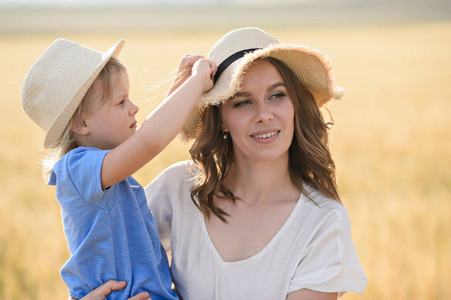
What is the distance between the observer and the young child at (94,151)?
209 cm

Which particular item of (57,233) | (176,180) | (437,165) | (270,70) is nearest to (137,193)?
(176,180)

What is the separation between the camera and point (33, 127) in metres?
10.5

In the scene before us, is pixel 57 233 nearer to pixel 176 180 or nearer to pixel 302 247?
pixel 176 180

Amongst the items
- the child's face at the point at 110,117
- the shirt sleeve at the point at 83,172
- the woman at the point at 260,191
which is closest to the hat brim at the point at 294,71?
the woman at the point at 260,191

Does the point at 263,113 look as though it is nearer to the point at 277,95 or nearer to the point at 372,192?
the point at 277,95

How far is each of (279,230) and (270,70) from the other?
731 mm

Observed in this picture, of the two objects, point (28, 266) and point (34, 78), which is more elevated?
point (34, 78)

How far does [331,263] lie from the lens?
92.0 inches

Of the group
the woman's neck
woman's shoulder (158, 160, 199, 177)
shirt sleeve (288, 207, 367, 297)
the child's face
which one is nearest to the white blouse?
shirt sleeve (288, 207, 367, 297)

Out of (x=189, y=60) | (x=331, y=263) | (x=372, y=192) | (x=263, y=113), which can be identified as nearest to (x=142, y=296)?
(x=331, y=263)

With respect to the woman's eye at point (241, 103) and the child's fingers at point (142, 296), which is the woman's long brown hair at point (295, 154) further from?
the child's fingers at point (142, 296)

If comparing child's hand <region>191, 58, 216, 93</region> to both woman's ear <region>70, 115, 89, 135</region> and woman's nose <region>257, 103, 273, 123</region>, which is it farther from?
woman's ear <region>70, 115, 89, 135</region>

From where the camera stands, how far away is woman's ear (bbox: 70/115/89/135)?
2.26 m

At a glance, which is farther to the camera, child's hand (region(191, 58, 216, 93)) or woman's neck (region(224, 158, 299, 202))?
woman's neck (region(224, 158, 299, 202))
